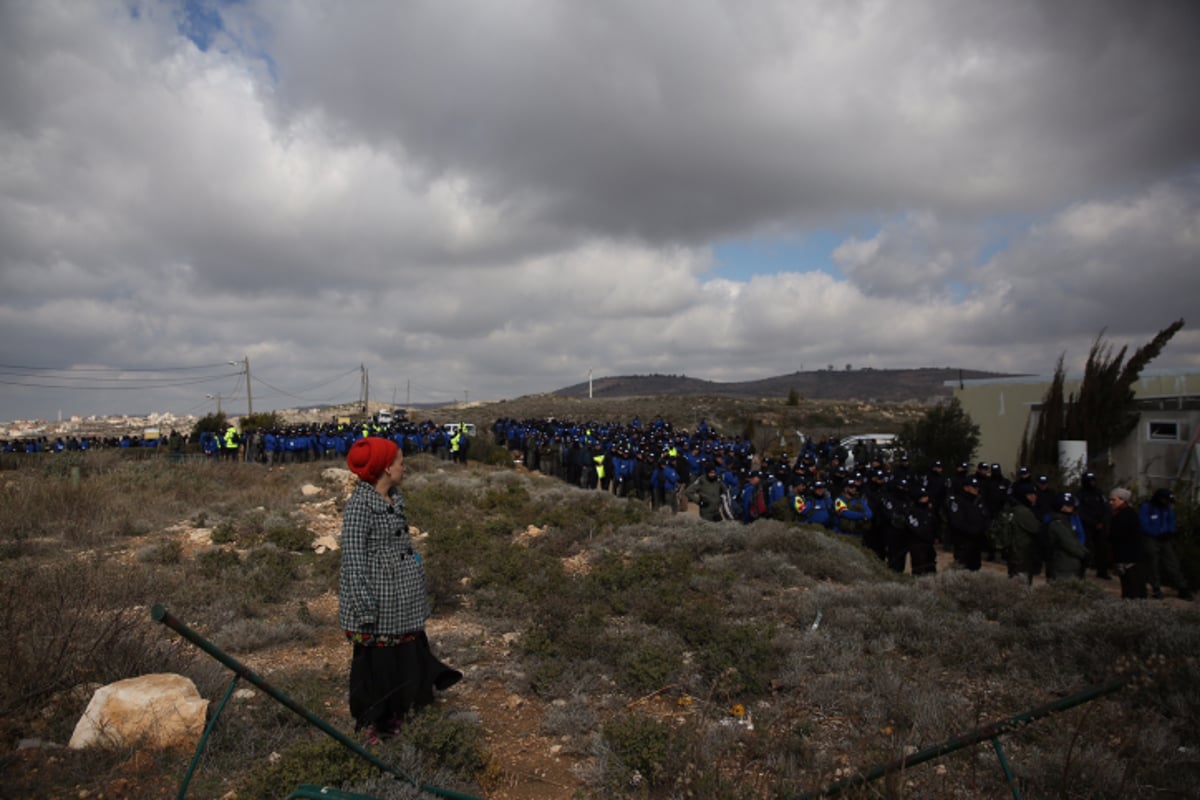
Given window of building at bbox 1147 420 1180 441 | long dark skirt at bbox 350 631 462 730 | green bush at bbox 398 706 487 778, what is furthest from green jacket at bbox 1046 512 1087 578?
window of building at bbox 1147 420 1180 441

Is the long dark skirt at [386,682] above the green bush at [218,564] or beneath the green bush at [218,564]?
above

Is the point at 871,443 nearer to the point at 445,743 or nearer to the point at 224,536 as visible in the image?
the point at 224,536

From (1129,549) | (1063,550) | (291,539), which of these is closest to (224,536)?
(291,539)

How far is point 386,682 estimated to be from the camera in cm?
382

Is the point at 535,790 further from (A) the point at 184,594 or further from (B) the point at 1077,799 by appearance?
(A) the point at 184,594

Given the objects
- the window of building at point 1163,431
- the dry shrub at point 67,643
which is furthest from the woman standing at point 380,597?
the window of building at point 1163,431

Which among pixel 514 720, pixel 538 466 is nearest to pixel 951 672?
pixel 514 720

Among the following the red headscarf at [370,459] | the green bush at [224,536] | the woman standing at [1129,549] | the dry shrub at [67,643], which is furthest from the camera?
the green bush at [224,536]

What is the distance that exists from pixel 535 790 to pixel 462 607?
402 centimetres

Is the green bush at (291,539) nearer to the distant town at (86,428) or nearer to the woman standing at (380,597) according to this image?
the woman standing at (380,597)

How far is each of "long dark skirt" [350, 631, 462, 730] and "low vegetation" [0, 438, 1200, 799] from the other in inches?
7.7

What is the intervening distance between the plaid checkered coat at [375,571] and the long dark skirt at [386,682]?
0.58 ft

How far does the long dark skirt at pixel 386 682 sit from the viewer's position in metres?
3.79

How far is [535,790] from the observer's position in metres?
3.77
